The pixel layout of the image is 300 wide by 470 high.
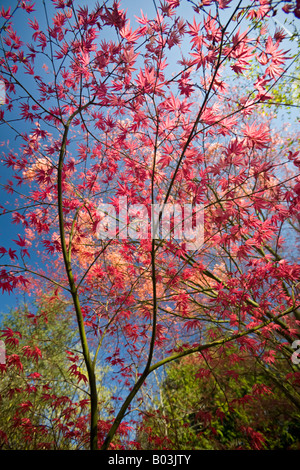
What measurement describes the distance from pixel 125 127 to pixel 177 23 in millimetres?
1026

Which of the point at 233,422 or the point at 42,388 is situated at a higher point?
the point at 42,388

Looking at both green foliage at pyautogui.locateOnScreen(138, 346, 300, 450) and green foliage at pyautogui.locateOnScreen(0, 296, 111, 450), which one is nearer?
green foliage at pyautogui.locateOnScreen(0, 296, 111, 450)

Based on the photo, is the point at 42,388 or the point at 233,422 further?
the point at 42,388

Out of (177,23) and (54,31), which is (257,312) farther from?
(54,31)

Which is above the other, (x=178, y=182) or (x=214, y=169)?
(x=178, y=182)

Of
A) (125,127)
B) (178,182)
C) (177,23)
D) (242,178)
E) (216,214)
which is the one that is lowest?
(216,214)

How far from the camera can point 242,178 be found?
234 centimetres

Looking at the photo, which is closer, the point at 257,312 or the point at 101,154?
the point at 257,312

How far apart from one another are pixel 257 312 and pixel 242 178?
153cm

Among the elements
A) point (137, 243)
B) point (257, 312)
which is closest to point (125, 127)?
point (137, 243)

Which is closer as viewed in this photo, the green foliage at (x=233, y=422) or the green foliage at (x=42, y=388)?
the green foliage at (x=42, y=388)

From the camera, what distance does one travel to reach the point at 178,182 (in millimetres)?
3059

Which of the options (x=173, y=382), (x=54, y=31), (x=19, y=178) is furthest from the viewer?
(x=173, y=382)
